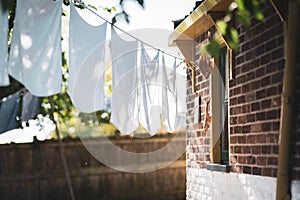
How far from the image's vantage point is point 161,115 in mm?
7816

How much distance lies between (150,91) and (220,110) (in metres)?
1.68

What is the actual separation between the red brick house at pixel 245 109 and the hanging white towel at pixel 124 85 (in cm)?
60

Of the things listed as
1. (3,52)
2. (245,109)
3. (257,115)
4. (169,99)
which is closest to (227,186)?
(245,109)

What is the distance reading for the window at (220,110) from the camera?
5742mm

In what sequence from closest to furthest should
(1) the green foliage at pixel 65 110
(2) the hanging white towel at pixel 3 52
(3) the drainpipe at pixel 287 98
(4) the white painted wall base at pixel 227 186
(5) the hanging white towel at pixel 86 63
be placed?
(3) the drainpipe at pixel 287 98 → (4) the white painted wall base at pixel 227 186 → (2) the hanging white towel at pixel 3 52 → (5) the hanging white towel at pixel 86 63 → (1) the green foliage at pixel 65 110

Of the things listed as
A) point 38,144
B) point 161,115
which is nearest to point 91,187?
point 38,144

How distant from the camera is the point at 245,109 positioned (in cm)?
488

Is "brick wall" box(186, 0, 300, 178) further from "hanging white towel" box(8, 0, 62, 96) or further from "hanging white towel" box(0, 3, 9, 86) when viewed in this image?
"hanging white towel" box(0, 3, 9, 86)

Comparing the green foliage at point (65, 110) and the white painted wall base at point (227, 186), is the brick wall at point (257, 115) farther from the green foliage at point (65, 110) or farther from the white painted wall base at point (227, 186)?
the green foliage at point (65, 110)

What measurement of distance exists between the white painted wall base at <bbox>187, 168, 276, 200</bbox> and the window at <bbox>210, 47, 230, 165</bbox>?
22cm

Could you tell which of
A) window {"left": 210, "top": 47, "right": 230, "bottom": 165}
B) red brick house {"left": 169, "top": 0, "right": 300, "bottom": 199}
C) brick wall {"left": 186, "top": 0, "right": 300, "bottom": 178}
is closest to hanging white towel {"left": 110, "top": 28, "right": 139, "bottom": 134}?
red brick house {"left": 169, "top": 0, "right": 300, "bottom": 199}

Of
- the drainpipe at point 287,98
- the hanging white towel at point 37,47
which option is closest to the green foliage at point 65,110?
the hanging white towel at point 37,47

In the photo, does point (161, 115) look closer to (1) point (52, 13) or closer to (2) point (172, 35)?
(2) point (172, 35)

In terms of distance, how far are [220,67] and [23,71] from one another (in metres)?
2.11
